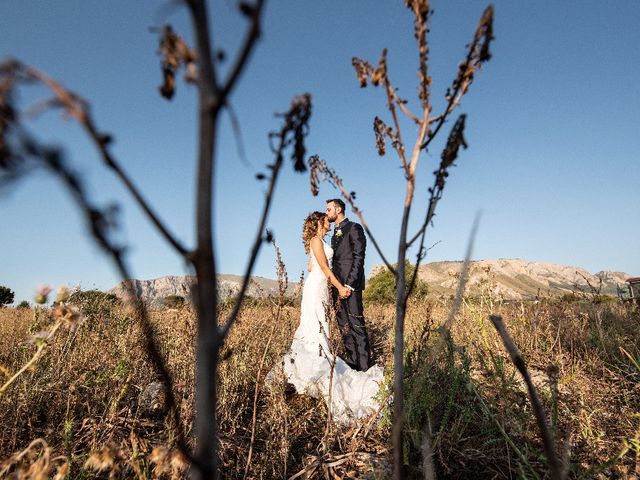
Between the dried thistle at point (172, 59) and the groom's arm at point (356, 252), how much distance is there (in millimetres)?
5178

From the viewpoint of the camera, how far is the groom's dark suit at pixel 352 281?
522cm

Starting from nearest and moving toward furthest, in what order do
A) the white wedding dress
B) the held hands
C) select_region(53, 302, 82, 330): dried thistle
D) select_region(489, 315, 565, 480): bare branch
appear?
select_region(489, 315, 565, 480): bare branch, select_region(53, 302, 82, 330): dried thistle, the white wedding dress, the held hands

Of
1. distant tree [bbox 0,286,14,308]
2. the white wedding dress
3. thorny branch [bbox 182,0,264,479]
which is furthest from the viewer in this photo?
distant tree [bbox 0,286,14,308]

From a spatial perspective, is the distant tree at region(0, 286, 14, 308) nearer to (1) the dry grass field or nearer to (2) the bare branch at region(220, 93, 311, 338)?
(1) the dry grass field

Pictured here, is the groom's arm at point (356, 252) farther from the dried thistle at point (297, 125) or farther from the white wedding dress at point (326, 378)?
the dried thistle at point (297, 125)

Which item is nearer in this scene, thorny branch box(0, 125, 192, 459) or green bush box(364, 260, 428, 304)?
thorny branch box(0, 125, 192, 459)

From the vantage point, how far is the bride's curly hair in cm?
602

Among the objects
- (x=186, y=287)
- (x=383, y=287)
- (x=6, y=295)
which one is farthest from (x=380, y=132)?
(x=6, y=295)

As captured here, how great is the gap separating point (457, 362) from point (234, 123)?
4.76 m

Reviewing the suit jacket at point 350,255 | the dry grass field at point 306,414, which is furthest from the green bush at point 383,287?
the dry grass field at point 306,414

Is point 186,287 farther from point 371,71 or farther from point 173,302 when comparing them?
point 173,302

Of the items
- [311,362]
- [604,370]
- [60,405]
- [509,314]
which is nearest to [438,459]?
[311,362]

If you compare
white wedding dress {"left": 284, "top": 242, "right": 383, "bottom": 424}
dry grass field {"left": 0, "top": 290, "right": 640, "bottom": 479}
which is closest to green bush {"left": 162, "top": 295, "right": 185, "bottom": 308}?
dry grass field {"left": 0, "top": 290, "right": 640, "bottom": 479}

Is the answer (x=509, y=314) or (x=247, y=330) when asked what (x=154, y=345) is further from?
(x=509, y=314)
